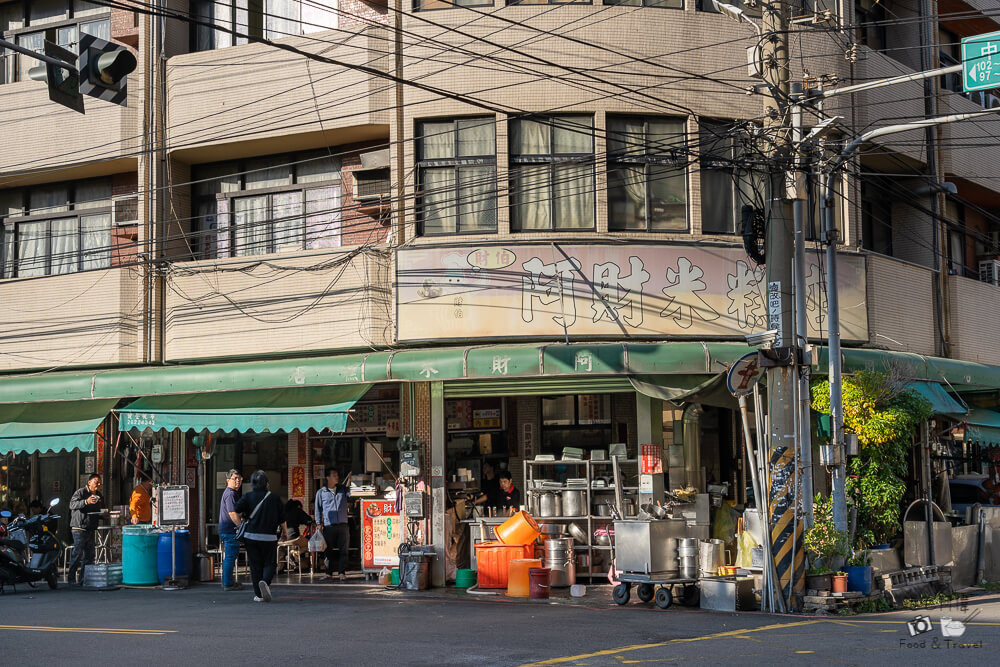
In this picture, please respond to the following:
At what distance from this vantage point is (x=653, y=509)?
17.9 metres

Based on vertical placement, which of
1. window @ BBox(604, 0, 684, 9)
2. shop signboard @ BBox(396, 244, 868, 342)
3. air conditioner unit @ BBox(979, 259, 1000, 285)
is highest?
window @ BBox(604, 0, 684, 9)

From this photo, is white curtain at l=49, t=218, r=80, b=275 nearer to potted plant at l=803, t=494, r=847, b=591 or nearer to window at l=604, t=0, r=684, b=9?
window at l=604, t=0, r=684, b=9

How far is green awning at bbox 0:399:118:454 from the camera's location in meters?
20.2

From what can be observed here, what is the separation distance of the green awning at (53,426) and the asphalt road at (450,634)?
356cm

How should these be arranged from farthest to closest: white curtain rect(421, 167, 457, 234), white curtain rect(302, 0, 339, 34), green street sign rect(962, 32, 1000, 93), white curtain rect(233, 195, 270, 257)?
white curtain rect(233, 195, 270, 257) < white curtain rect(302, 0, 339, 34) < white curtain rect(421, 167, 457, 234) < green street sign rect(962, 32, 1000, 93)

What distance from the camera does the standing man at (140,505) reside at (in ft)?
68.5

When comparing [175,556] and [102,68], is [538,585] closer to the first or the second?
[175,556]

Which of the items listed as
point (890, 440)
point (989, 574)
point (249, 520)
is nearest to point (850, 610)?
point (890, 440)

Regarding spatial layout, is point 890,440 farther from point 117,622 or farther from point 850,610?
point 117,622

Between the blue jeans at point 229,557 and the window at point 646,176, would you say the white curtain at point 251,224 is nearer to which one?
the blue jeans at point 229,557

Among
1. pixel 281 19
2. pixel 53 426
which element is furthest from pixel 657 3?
pixel 53 426

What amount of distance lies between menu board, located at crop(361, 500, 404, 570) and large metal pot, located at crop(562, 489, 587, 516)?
293cm

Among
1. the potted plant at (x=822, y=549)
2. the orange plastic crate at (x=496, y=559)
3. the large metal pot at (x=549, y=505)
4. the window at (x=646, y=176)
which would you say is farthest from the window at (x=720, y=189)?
the orange plastic crate at (x=496, y=559)

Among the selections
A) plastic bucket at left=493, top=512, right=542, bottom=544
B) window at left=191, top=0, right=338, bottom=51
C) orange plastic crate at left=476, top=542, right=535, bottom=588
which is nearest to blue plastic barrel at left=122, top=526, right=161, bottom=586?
orange plastic crate at left=476, top=542, right=535, bottom=588
